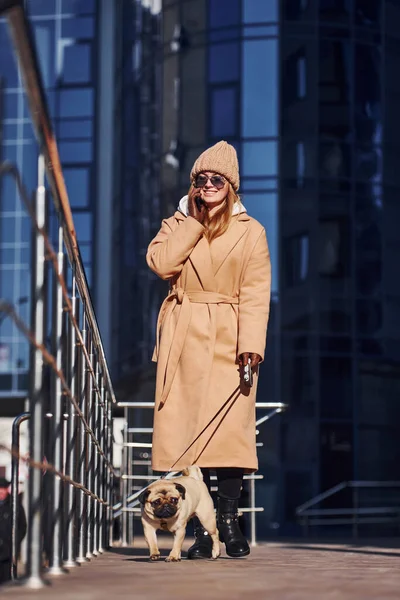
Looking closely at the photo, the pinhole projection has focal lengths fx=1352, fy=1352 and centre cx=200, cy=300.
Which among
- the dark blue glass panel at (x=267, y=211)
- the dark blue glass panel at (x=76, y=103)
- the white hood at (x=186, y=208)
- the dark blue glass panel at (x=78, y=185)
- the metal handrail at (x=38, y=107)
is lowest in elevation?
the metal handrail at (x=38, y=107)

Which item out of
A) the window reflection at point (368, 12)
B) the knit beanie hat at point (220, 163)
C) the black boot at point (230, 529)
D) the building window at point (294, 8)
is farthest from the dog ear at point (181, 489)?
the window reflection at point (368, 12)

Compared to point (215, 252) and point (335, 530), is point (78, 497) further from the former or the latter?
point (335, 530)

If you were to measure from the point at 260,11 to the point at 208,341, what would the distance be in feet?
64.8

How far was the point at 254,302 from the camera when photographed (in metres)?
5.73

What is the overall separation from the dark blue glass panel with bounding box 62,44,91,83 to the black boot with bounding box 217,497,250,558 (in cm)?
2584

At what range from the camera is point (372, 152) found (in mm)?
25094

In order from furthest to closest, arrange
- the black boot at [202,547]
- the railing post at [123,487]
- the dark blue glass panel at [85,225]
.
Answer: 1. the dark blue glass panel at [85,225]
2. the railing post at [123,487]
3. the black boot at [202,547]

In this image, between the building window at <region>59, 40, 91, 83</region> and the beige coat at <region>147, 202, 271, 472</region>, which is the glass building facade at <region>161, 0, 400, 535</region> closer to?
the building window at <region>59, 40, 91, 83</region>

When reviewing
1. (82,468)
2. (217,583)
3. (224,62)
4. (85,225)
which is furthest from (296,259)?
(217,583)

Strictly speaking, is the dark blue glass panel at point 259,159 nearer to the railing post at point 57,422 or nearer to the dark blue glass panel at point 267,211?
the dark blue glass panel at point 267,211

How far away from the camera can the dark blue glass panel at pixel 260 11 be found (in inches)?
970

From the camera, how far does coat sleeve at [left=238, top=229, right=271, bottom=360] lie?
5.70 metres

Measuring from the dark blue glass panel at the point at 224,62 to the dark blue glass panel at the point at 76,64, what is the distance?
668 centimetres

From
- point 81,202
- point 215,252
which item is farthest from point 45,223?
point 81,202
